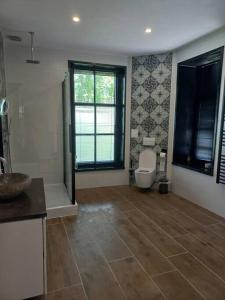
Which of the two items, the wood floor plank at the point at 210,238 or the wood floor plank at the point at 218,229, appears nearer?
the wood floor plank at the point at 210,238

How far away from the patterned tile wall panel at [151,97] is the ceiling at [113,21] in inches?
18.8

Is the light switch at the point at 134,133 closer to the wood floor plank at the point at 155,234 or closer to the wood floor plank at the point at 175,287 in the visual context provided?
the wood floor plank at the point at 155,234

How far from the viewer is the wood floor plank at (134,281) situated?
1.77 m

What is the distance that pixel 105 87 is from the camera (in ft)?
14.5

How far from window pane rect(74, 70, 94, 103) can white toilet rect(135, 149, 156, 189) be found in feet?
5.16

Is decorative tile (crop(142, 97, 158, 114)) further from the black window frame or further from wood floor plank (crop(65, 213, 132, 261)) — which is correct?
wood floor plank (crop(65, 213, 132, 261))

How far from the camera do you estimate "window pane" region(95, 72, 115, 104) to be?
14.3 feet

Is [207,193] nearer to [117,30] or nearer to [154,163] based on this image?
[154,163]

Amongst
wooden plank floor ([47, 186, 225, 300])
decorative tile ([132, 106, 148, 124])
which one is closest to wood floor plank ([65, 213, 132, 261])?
wooden plank floor ([47, 186, 225, 300])

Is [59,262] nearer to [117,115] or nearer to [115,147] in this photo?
[115,147]

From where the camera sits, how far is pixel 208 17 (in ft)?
8.64

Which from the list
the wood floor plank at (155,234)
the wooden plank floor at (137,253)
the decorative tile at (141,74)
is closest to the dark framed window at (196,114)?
the decorative tile at (141,74)

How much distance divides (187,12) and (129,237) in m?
2.76

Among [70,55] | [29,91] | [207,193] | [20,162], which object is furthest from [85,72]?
[207,193]
